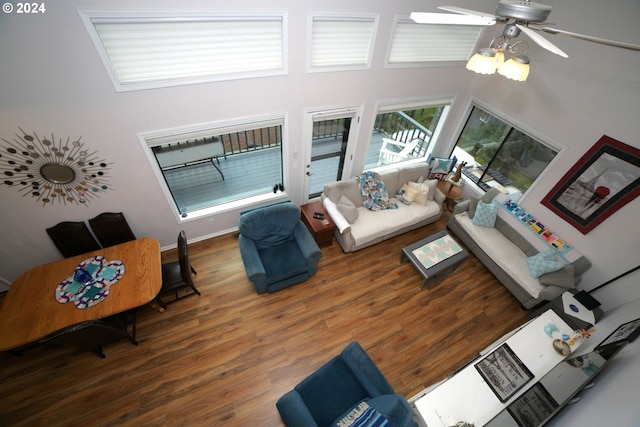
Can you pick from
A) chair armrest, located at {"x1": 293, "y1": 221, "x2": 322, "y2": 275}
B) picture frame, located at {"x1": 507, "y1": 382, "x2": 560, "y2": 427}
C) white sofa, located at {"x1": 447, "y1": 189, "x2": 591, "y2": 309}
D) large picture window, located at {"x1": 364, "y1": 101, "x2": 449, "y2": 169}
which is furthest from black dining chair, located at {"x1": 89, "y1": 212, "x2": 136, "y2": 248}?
white sofa, located at {"x1": 447, "y1": 189, "x2": 591, "y2": 309}

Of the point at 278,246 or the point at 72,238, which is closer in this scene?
the point at 72,238

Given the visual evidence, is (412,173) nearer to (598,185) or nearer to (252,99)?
(598,185)

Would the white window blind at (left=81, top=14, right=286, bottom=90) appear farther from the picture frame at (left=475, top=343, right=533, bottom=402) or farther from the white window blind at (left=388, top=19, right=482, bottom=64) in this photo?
the picture frame at (left=475, top=343, right=533, bottom=402)

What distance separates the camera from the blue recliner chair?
3.46 metres

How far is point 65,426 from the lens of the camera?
99.4 inches

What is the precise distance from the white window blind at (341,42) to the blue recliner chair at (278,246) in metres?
1.91

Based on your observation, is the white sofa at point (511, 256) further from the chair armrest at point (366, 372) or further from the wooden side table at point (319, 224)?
the chair armrest at point (366, 372)

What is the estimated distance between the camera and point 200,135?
10.3 feet

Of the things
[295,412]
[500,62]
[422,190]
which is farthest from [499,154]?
[295,412]

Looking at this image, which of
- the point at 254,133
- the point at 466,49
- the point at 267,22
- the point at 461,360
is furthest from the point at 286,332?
the point at 466,49

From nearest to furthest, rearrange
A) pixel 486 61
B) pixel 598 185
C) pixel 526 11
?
pixel 526 11 < pixel 486 61 < pixel 598 185

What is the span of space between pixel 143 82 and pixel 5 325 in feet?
8.62

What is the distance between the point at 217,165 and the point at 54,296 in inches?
129

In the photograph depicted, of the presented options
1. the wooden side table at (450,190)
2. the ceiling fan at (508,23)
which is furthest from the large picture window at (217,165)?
the wooden side table at (450,190)
